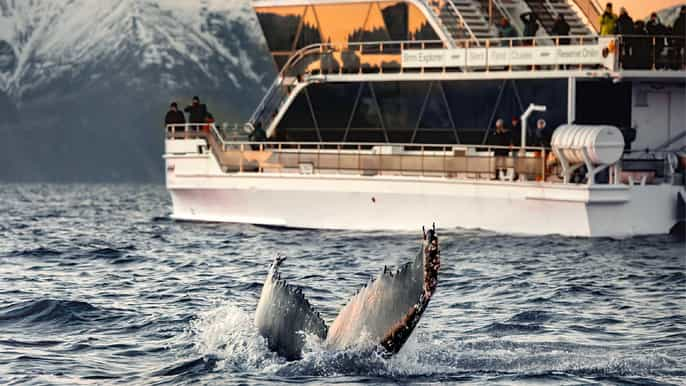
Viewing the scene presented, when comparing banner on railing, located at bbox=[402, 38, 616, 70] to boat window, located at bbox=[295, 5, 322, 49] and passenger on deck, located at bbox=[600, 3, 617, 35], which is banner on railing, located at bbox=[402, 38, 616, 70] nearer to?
passenger on deck, located at bbox=[600, 3, 617, 35]

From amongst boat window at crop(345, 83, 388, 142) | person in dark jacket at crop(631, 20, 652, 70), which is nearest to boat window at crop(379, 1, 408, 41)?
boat window at crop(345, 83, 388, 142)

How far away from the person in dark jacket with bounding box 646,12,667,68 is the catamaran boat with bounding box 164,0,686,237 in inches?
2.5

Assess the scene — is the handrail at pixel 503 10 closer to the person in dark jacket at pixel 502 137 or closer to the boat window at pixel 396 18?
the boat window at pixel 396 18

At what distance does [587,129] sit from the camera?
4112 cm

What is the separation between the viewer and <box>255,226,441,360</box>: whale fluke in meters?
19.1

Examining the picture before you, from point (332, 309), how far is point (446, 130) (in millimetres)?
20251

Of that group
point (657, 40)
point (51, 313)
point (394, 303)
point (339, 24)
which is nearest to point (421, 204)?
point (657, 40)

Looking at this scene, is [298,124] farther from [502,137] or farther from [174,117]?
[502,137]

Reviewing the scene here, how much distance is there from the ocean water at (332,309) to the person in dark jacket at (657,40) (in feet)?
15.5

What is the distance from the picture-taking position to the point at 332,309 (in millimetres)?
28000

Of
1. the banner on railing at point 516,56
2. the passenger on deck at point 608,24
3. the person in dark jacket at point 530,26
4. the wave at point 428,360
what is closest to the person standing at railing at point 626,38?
the passenger on deck at point 608,24

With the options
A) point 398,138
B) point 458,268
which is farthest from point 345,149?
point 458,268

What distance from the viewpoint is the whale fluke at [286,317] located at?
21359 millimetres

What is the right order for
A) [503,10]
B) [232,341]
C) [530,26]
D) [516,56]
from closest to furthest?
[232,341] → [516,56] → [530,26] → [503,10]
